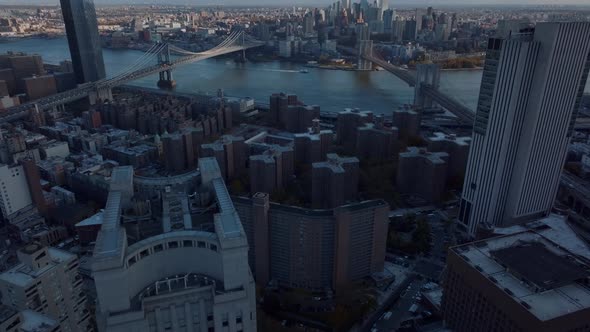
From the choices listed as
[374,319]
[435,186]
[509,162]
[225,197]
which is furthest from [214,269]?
[435,186]

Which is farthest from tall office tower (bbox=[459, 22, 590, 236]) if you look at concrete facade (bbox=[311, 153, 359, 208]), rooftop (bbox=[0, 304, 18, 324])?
rooftop (bbox=[0, 304, 18, 324])

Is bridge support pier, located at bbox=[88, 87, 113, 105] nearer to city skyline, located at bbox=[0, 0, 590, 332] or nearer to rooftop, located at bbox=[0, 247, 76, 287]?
city skyline, located at bbox=[0, 0, 590, 332]

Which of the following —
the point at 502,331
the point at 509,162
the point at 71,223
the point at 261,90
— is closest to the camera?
the point at 502,331

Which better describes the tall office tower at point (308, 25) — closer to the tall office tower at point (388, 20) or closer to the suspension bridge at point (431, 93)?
the tall office tower at point (388, 20)

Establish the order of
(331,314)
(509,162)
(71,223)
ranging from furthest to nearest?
(71,223) → (509,162) → (331,314)

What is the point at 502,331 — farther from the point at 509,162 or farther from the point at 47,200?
the point at 47,200

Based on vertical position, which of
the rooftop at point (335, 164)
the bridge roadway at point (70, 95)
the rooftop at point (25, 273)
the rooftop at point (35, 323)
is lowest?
the bridge roadway at point (70, 95)

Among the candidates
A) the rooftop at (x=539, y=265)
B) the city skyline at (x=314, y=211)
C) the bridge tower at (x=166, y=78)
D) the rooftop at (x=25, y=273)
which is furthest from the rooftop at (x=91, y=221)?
the bridge tower at (x=166, y=78)
